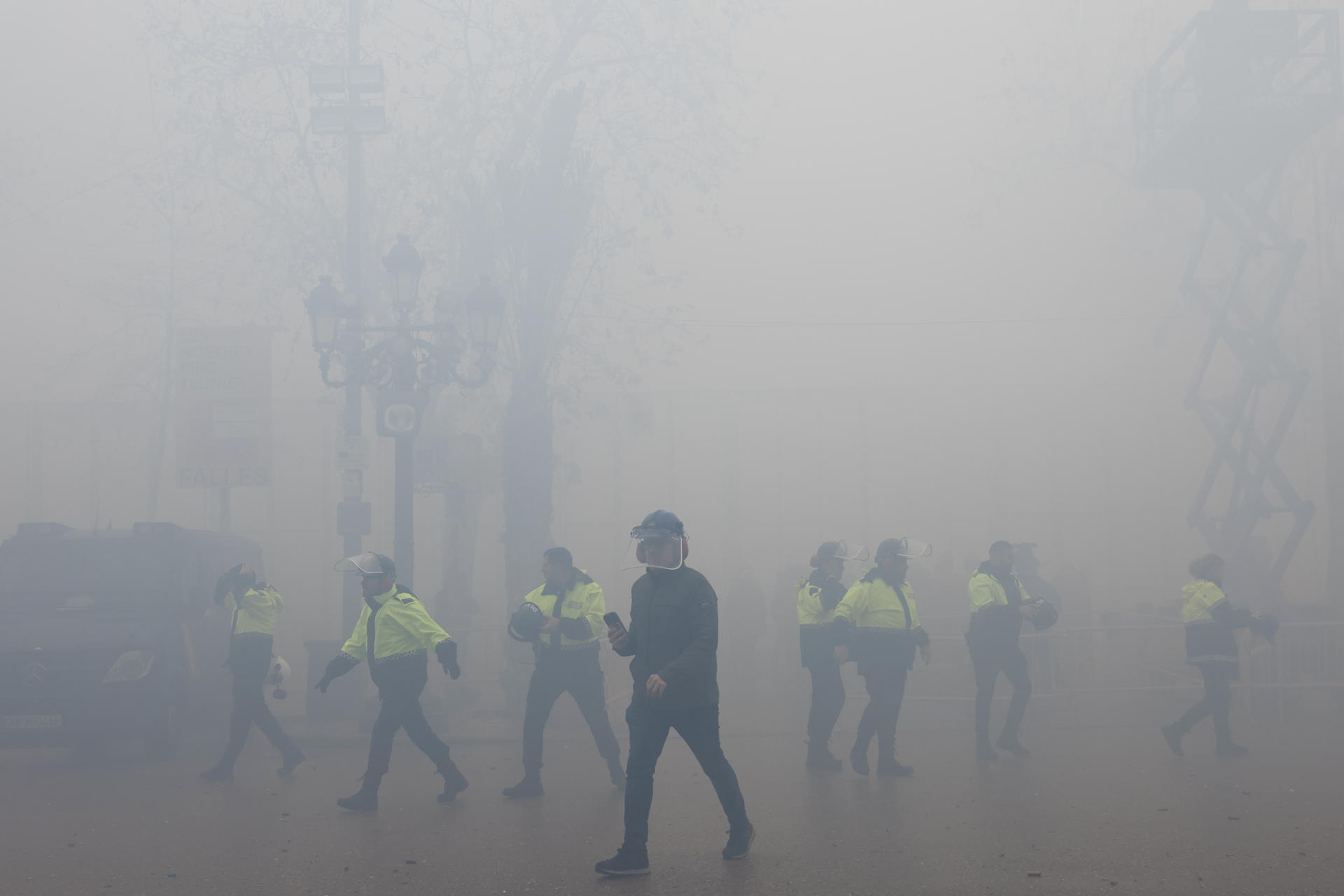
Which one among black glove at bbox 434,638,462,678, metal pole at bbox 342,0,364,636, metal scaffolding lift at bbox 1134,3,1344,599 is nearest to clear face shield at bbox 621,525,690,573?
black glove at bbox 434,638,462,678

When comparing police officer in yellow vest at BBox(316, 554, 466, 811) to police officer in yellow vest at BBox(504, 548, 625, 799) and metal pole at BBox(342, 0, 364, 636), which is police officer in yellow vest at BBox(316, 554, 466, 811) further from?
metal pole at BBox(342, 0, 364, 636)

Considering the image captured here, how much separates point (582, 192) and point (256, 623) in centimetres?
728

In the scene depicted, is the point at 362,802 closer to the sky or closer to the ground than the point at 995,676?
closer to the ground

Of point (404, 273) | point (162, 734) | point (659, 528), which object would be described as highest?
point (404, 273)

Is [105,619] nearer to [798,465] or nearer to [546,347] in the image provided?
[546,347]

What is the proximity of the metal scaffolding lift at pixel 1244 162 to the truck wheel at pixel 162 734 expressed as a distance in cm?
Result: 1254

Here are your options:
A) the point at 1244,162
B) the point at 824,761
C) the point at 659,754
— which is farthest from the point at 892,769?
the point at 1244,162

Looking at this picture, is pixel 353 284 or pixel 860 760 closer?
pixel 860 760

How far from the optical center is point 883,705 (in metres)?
Result: 9.28

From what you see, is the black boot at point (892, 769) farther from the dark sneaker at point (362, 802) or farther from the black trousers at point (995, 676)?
the dark sneaker at point (362, 802)

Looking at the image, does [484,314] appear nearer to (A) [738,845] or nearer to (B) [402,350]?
(B) [402,350]

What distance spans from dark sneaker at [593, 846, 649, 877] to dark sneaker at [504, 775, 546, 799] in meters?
2.51

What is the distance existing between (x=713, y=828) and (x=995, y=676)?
3724mm

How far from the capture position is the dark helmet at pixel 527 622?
841cm
